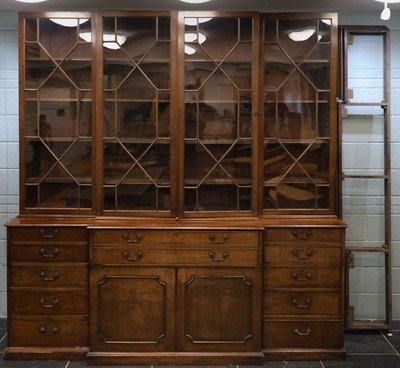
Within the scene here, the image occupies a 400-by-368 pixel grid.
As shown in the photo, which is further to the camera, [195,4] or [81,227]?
[195,4]

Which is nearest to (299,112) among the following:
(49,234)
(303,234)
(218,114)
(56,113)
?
(218,114)

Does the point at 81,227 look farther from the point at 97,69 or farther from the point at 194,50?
the point at 194,50

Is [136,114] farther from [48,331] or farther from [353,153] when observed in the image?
[353,153]

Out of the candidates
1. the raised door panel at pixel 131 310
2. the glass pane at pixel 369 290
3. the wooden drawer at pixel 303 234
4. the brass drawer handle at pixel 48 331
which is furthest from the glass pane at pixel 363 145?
the brass drawer handle at pixel 48 331

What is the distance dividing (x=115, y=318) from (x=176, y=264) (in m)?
0.53

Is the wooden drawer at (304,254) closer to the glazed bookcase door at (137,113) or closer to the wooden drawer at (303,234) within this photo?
the wooden drawer at (303,234)

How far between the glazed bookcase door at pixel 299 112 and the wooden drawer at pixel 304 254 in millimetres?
293

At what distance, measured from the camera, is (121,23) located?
378cm

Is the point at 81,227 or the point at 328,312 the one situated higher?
the point at 81,227

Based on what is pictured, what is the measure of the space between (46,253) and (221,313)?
3.94 feet

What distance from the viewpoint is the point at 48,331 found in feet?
12.3

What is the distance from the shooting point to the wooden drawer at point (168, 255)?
3.69 metres

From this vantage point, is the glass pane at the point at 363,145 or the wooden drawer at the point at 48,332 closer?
the wooden drawer at the point at 48,332

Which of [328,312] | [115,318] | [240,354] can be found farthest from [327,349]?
[115,318]
